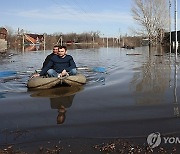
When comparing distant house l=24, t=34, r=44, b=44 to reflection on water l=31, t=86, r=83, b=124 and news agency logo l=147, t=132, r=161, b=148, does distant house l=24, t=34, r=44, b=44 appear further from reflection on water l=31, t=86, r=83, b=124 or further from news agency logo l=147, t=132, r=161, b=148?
news agency logo l=147, t=132, r=161, b=148

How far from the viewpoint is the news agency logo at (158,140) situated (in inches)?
201

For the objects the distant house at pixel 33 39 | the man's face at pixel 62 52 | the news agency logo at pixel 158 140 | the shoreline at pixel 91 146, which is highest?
the distant house at pixel 33 39

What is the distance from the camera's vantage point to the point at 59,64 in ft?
40.4

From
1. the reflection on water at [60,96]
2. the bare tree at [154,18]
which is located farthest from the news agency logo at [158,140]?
the bare tree at [154,18]

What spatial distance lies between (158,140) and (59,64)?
760 cm

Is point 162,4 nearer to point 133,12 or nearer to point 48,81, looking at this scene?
point 133,12

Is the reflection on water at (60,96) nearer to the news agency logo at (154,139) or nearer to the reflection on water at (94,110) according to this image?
the reflection on water at (94,110)

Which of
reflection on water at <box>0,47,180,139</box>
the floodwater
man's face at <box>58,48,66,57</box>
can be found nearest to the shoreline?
the floodwater

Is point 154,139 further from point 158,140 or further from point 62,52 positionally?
point 62,52

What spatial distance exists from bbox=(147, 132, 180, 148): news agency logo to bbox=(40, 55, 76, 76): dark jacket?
7269 millimetres

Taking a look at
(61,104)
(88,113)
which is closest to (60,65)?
(61,104)

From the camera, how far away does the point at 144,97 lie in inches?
363

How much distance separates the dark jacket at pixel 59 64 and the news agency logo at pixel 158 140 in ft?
23.8

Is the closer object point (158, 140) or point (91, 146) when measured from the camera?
point (91, 146)
